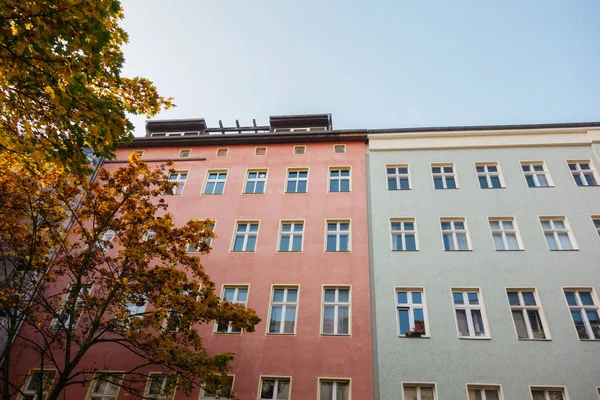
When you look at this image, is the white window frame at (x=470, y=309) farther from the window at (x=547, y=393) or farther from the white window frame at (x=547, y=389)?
the window at (x=547, y=393)

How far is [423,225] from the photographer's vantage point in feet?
52.0

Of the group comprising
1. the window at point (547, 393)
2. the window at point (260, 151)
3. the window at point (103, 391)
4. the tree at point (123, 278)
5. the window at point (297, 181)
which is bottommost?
the window at point (103, 391)

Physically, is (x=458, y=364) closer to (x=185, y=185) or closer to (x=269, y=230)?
(x=269, y=230)

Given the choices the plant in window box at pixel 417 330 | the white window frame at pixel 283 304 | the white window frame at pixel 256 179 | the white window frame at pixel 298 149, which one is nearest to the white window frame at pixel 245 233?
the white window frame at pixel 256 179

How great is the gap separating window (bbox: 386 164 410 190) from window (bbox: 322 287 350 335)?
5.38 m

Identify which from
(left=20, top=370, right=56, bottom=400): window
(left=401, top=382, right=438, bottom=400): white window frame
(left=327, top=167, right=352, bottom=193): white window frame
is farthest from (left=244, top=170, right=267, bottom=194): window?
(left=20, top=370, right=56, bottom=400): window

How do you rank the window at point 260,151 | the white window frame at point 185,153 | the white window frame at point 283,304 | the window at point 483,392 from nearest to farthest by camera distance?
the window at point 483,392 < the white window frame at point 283,304 < the window at point 260,151 < the white window frame at point 185,153

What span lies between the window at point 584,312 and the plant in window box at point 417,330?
15.9ft

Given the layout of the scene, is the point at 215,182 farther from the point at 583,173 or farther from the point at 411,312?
the point at 583,173

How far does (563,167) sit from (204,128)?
58.9ft

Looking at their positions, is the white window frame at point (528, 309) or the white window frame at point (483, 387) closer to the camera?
the white window frame at point (483, 387)

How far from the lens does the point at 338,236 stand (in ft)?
52.9

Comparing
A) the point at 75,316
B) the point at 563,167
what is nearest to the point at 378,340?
the point at 75,316

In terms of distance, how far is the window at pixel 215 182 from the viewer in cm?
1856
